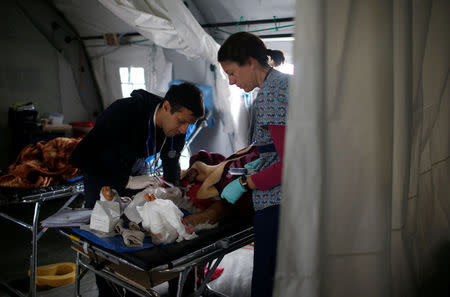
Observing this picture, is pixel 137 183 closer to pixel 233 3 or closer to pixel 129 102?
pixel 129 102

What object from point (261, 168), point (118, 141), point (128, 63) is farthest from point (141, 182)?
point (128, 63)

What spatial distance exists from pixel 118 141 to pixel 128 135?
0.22 feet

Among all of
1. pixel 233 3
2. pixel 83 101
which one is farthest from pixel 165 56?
pixel 83 101

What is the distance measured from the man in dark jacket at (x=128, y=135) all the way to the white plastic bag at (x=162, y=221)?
15.2 inches

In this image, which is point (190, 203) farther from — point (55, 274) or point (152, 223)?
point (55, 274)

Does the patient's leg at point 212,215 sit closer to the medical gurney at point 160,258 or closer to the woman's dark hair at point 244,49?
the medical gurney at point 160,258

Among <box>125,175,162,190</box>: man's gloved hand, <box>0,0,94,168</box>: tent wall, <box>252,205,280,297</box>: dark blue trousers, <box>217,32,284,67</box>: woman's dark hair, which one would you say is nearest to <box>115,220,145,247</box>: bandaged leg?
<box>125,175,162,190</box>: man's gloved hand

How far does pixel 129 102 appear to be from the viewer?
190cm

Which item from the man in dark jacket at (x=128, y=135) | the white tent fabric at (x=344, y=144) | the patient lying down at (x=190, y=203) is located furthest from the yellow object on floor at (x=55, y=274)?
the white tent fabric at (x=344, y=144)

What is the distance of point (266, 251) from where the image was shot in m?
1.29

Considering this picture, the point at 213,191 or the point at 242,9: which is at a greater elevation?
the point at 242,9

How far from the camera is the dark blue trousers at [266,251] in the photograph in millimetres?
1284

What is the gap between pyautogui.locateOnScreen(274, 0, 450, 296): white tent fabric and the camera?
71 centimetres

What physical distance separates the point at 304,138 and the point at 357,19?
0.28 m
